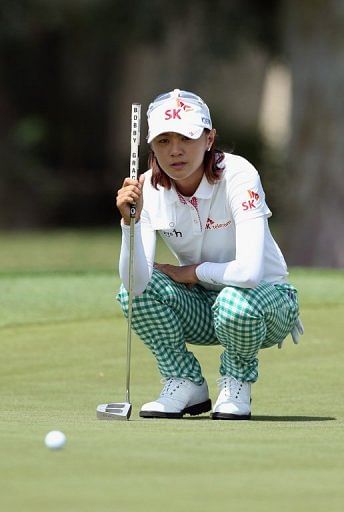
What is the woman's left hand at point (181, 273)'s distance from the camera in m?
6.14

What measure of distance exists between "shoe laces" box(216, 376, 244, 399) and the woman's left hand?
0.42m

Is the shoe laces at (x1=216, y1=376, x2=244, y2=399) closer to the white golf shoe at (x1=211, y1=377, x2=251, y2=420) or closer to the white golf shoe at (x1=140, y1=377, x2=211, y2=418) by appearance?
the white golf shoe at (x1=211, y1=377, x2=251, y2=420)

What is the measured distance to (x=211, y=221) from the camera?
6113 mm

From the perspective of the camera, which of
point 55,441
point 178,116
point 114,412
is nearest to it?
point 55,441

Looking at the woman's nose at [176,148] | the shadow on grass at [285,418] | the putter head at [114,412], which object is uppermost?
the woman's nose at [176,148]

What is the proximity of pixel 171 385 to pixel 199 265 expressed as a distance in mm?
535

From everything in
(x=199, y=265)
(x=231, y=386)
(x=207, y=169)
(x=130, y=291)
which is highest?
(x=207, y=169)

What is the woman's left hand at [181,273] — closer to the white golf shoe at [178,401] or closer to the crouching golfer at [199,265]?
the crouching golfer at [199,265]

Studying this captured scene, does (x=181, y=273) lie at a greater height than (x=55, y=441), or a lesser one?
greater

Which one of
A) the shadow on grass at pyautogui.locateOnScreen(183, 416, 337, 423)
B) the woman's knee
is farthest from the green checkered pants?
the shadow on grass at pyautogui.locateOnScreen(183, 416, 337, 423)

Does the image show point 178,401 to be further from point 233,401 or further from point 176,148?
point 176,148

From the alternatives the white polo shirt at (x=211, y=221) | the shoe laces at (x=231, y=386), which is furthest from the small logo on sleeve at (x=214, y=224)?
the shoe laces at (x=231, y=386)

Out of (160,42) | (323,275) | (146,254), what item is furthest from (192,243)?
(160,42)

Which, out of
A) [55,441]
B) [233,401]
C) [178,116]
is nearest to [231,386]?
[233,401]
